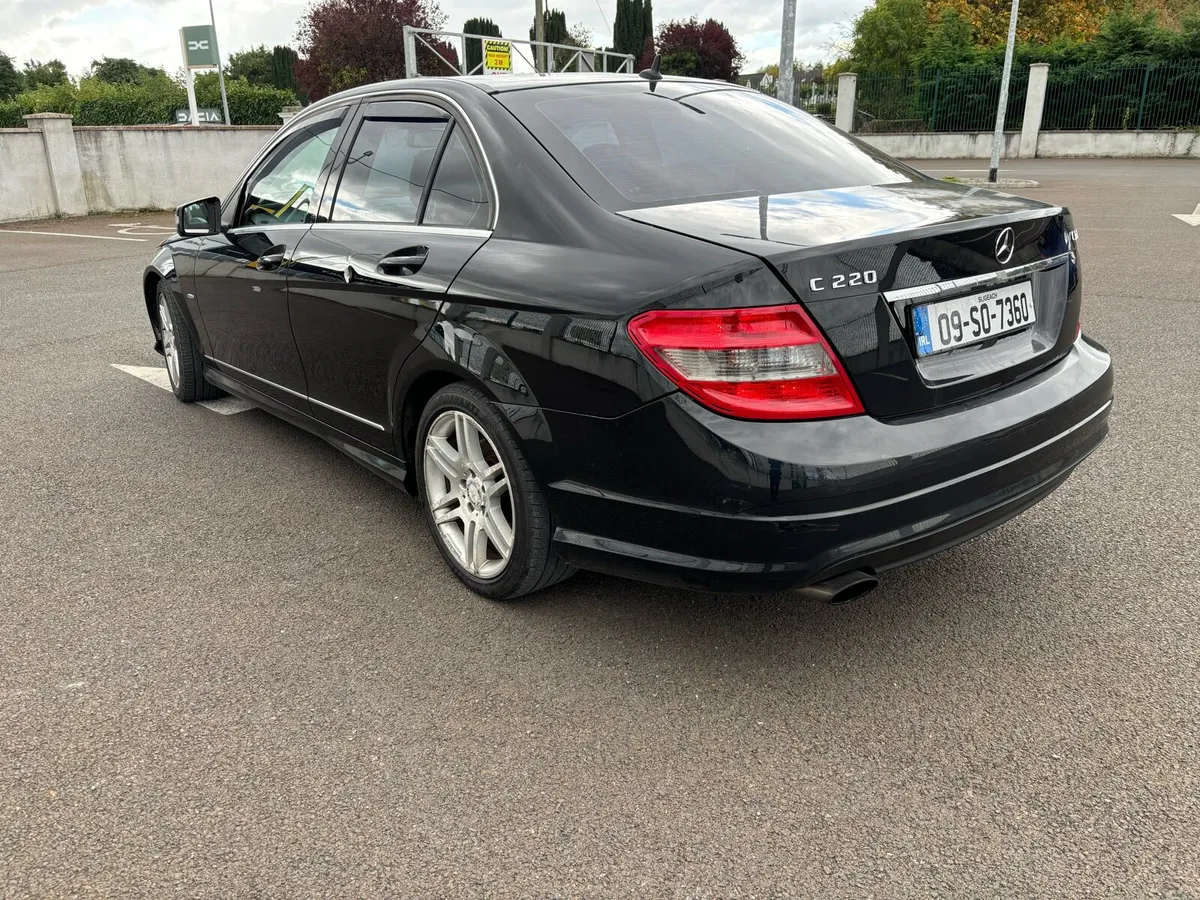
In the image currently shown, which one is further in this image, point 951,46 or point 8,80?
point 8,80

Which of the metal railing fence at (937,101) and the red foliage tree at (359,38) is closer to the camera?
the metal railing fence at (937,101)

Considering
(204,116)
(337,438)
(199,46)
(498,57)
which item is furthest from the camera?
(204,116)

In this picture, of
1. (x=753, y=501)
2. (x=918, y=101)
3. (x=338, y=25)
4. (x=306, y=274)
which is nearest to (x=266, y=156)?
(x=306, y=274)

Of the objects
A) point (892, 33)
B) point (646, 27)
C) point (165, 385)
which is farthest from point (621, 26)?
point (165, 385)

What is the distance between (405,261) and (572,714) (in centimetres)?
149

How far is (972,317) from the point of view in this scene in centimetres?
248

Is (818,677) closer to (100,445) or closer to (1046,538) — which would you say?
(1046,538)

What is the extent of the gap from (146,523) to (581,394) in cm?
224

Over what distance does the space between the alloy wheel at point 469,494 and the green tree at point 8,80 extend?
7413 centimetres

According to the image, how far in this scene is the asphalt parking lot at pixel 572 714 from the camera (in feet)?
6.57

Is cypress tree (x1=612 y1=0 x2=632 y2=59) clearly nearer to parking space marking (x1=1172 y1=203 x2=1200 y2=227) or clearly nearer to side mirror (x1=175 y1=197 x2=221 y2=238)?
parking space marking (x1=1172 y1=203 x2=1200 y2=227)

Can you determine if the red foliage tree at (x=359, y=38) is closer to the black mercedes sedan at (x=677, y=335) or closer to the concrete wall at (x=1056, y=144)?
the concrete wall at (x=1056, y=144)

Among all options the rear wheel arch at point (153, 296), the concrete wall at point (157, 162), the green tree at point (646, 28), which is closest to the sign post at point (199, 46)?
the concrete wall at point (157, 162)

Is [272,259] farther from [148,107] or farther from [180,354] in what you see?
[148,107]
